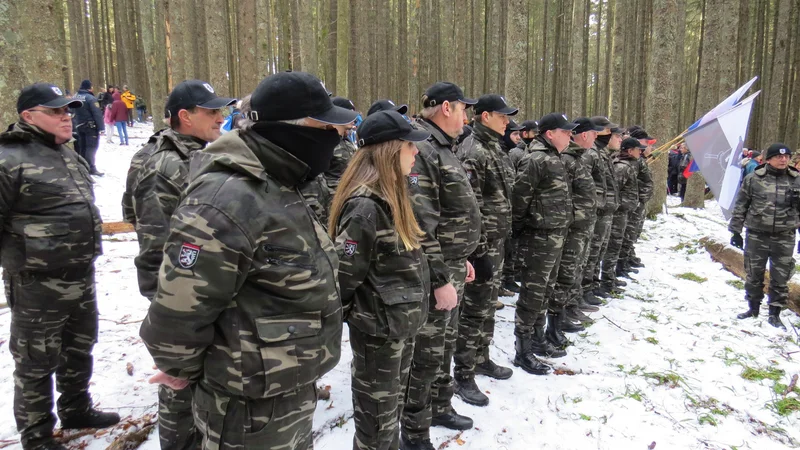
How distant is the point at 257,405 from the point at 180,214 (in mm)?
716

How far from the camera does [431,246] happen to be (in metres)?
2.90

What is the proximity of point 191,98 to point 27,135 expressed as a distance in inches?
44.2

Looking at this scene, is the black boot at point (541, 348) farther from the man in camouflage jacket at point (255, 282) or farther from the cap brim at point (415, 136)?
the man in camouflage jacket at point (255, 282)

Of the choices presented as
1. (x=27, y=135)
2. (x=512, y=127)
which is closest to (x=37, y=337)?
(x=27, y=135)

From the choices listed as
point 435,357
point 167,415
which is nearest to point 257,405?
point 167,415

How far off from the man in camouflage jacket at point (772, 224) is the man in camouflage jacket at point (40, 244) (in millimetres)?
7759

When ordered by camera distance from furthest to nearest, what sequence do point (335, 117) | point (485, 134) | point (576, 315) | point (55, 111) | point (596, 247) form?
point (596, 247) < point (576, 315) < point (485, 134) < point (55, 111) < point (335, 117)

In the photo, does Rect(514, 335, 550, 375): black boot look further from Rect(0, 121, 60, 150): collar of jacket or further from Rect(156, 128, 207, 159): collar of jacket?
Rect(0, 121, 60, 150): collar of jacket

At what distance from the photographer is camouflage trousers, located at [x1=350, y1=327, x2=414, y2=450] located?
2.43 meters

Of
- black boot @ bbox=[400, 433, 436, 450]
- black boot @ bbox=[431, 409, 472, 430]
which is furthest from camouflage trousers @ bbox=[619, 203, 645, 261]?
black boot @ bbox=[400, 433, 436, 450]

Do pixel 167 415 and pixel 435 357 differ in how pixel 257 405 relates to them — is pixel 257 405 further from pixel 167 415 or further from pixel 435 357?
pixel 435 357

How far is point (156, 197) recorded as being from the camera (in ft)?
8.25

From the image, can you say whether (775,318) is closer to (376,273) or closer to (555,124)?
(555,124)

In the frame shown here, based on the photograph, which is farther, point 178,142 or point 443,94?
point 443,94
